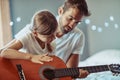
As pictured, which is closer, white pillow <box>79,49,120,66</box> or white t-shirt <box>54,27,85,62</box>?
white t-shirt <box>54,27,85,62</box>

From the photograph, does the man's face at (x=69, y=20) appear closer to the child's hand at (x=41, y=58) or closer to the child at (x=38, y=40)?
the child at (x=38, y=40)

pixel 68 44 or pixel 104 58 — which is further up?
pixel 68 44

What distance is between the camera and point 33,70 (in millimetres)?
1041

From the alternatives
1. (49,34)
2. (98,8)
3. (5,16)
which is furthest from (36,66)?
(98,8)

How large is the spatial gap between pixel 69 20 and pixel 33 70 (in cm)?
32

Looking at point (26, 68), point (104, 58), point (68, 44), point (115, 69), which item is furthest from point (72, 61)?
point (104, 58)

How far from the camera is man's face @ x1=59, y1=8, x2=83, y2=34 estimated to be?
120cm

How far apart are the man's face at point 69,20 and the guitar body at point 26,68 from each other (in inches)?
7.2

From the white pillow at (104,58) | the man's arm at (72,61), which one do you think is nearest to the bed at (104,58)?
the white pillow at (104,58)

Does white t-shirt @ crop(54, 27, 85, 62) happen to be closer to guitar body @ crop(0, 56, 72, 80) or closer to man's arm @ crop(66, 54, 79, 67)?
man's arm @ crop(66, 54, 79, 67)

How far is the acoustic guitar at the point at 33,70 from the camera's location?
0.98m

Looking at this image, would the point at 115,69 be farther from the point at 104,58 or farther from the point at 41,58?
the point at 104,58

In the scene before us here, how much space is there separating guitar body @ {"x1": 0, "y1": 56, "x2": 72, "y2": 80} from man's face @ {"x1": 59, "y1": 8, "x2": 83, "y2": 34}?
0.18m

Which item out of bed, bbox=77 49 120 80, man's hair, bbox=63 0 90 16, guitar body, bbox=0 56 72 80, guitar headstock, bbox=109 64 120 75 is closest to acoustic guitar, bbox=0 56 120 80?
guitar body, bbox=0 56 72 80
